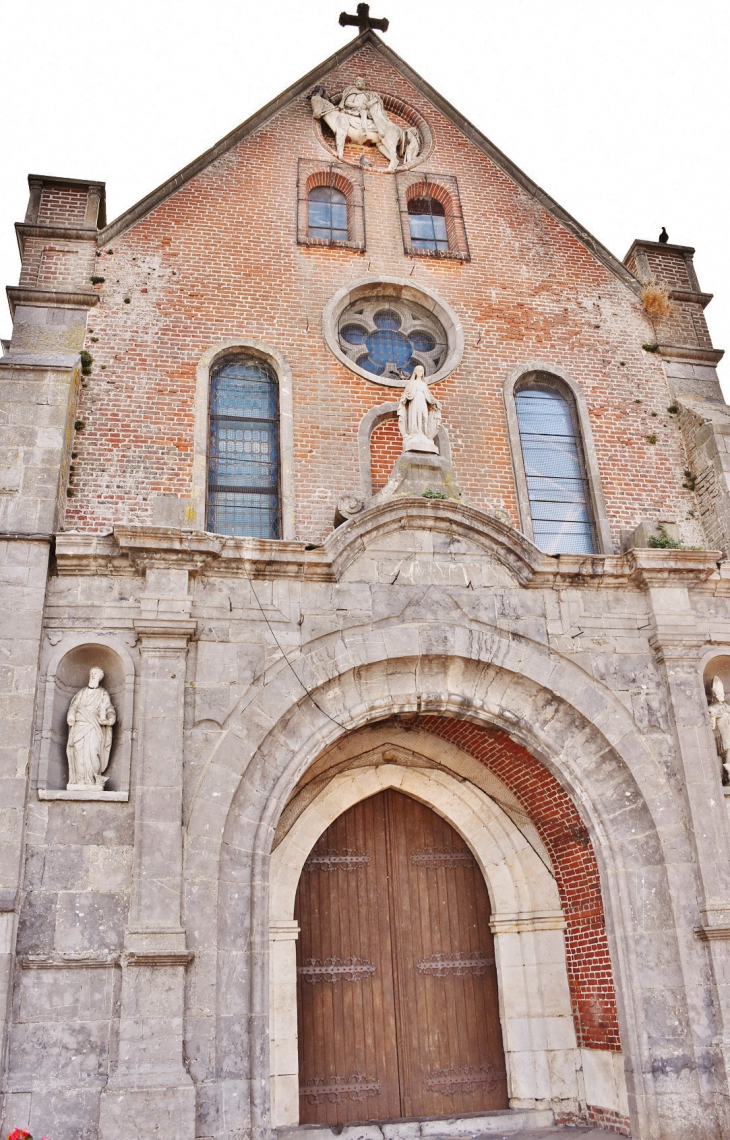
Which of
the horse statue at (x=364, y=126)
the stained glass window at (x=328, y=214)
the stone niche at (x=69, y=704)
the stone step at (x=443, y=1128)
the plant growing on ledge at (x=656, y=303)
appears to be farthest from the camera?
the horse statue at (x=364, y=126)

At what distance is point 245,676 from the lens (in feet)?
29.1

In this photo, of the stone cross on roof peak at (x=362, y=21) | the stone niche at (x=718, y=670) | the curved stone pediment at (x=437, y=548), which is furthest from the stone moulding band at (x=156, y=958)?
the stone cross on roof peak at (x=362, y=21)

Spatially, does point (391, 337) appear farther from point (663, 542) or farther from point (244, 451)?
point (663, 542)

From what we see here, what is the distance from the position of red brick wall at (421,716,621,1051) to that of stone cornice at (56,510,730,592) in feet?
5.47

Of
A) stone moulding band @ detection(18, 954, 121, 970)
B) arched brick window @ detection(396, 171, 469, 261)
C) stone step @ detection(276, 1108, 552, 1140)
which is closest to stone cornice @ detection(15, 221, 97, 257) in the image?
arched brick window @ detection(396, 171, 469, 261)

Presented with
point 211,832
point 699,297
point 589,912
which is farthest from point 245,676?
point 699,297

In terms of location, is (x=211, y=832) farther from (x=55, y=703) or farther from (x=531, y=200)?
(x=531, y=200)

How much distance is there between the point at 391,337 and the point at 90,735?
6.08 metres

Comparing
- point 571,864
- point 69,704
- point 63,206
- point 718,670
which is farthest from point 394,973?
point 63,206

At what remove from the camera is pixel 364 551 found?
955cm

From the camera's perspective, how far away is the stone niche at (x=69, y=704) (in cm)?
827

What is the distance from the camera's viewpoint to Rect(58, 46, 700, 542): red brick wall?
1051 centimetres

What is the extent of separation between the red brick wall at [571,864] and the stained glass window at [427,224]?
6132mm

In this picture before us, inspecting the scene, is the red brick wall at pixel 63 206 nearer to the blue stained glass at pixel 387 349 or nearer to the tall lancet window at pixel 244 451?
the tall lancet window at pixel 244 451
